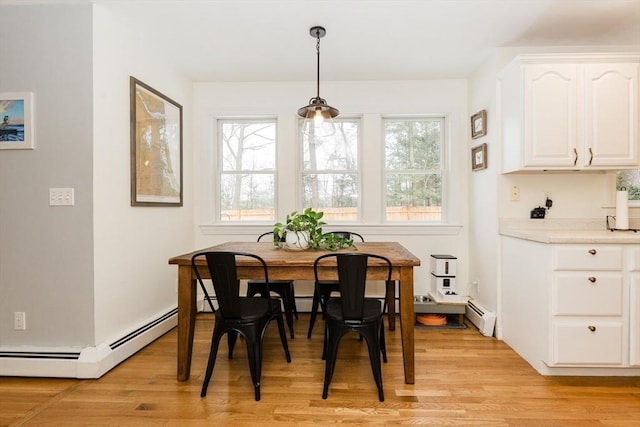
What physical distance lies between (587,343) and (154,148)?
3608 mm

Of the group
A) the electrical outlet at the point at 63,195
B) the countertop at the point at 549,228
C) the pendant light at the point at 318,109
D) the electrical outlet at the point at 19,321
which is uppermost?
the pendant light at the point at 318,109

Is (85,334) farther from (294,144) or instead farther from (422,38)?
(422,38)

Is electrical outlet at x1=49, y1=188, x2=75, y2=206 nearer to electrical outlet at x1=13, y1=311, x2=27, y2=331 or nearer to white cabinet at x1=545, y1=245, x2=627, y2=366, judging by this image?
electrical outlet at x1=13, y1=311, x2=27, y2=331

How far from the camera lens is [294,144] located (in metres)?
3.73

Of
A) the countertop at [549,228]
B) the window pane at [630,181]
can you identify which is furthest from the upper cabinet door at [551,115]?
the window pane at [630,181]

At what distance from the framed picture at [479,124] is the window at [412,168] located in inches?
16.1

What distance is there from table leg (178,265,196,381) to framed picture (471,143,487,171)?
2.70 m

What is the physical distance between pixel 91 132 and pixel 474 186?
10.9 ft

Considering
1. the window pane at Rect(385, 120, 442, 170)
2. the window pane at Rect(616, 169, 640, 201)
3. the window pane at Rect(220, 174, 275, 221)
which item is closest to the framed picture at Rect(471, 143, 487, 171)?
the window pane at Rect(385, 120, 442, 170)

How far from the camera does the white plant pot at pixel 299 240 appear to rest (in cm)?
254

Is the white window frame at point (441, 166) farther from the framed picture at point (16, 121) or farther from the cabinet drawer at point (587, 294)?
the framed picture at point (16, 121)

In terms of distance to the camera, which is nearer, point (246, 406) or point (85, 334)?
point (246, 406)

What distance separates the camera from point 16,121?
7.40 feet

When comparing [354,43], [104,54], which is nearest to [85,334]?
[104,54]
